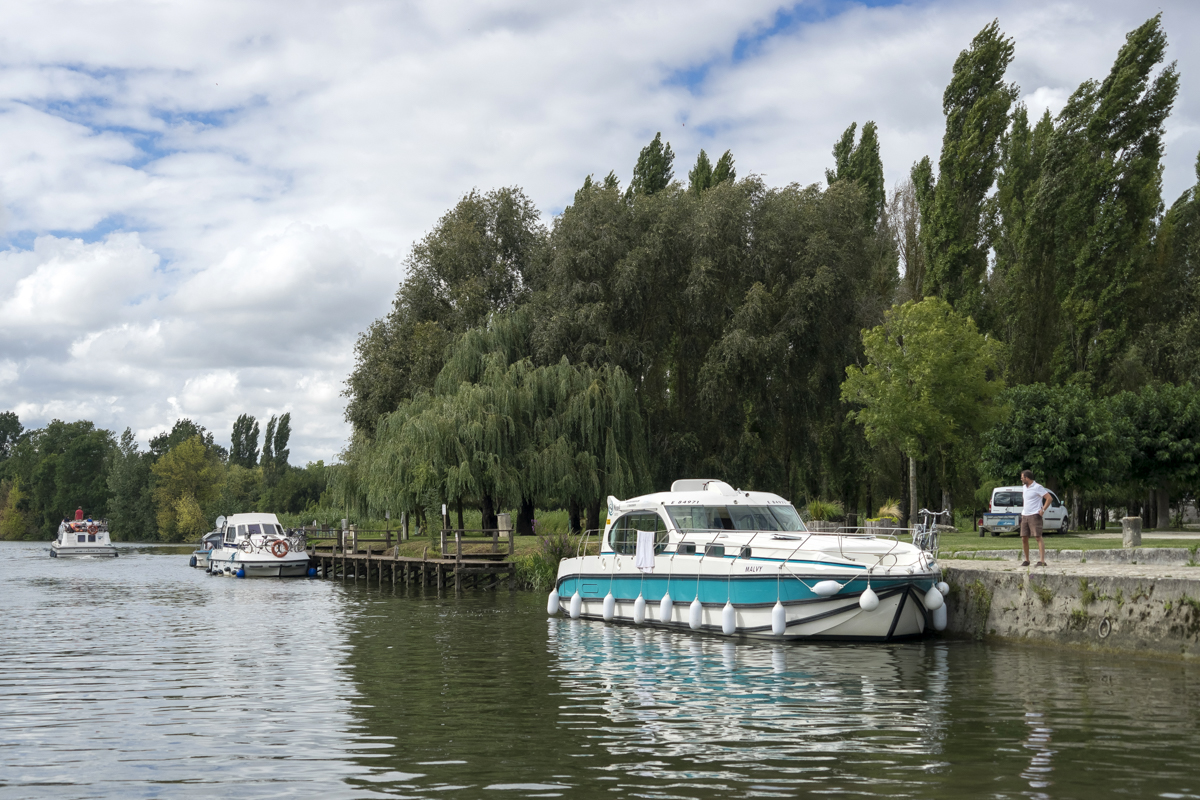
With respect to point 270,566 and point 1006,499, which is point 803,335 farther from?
point 270,566

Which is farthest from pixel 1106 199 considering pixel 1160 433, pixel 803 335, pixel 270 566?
pixel 270 566

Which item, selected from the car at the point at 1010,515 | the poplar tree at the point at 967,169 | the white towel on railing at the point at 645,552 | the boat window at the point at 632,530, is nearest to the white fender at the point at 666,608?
the white towel on railing at the point at 645,552

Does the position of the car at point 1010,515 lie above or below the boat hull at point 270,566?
above

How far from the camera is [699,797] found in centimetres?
868

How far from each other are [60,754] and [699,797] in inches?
265

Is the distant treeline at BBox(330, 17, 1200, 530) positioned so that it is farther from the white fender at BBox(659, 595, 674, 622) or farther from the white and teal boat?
the white fender at BBox(659, 595, 674, 622)

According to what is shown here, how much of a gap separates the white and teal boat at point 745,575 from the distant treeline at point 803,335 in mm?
14178

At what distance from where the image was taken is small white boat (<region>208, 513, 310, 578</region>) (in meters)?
47.2

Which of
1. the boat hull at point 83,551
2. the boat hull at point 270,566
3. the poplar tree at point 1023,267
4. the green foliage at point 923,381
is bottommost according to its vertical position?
the boat hull at point 83,551

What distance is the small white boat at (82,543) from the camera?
243ft

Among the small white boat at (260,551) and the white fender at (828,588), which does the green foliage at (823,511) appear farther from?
the small white boat at (260,551)

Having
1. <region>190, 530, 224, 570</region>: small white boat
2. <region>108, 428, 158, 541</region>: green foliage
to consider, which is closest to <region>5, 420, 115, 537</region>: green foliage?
<region>108, 428, 158, 541</region>: green foliage

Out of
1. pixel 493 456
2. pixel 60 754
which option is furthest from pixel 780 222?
pixel 60 754

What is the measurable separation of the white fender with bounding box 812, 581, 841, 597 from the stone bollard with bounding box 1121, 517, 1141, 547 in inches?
384
